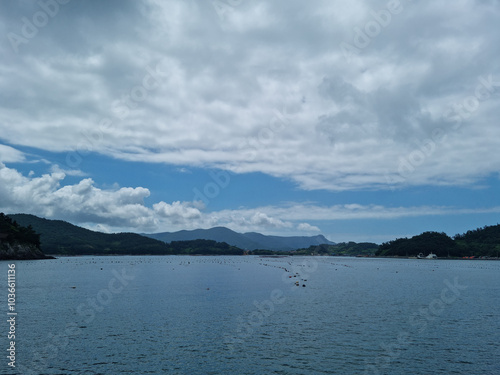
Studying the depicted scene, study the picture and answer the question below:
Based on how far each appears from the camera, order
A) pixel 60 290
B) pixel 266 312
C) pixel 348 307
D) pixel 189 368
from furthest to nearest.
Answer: pixel 60 290 < pixel 348 307 < pixel 266 312 < pixel 189 368

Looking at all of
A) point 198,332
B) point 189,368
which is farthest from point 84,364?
point 198,332

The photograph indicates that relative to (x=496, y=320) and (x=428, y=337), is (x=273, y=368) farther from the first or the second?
(x=496, y=320)

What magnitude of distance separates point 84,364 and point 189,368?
36.6 ft

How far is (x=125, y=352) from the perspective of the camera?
42625 mm

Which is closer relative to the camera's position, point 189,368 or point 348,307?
point 189,368

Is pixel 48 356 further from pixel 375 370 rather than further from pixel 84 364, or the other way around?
pixel 375 370

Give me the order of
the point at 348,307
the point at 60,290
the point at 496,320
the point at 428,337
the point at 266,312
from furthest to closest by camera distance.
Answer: the point at 60,290
the point at 348,307
the point at 266,312
the point at 496,320
the point at 428,337

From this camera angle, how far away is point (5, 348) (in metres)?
43.4

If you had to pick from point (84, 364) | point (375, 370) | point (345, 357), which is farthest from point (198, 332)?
point (375, 370)

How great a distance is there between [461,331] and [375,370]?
2451 centimetres

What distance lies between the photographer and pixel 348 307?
72.6 meters

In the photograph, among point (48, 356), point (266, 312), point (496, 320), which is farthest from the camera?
point (266, 312)

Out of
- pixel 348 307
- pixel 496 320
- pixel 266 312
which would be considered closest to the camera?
pixel 496 320

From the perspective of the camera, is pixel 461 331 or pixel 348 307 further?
pixel 348 307
